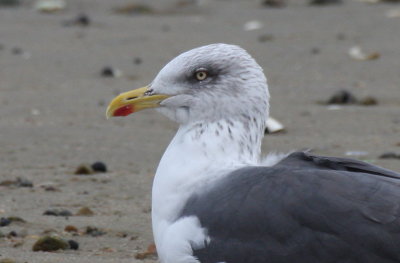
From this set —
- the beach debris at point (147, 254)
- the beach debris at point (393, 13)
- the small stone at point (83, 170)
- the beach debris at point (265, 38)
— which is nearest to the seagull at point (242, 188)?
the beach debris at point (147, 254)

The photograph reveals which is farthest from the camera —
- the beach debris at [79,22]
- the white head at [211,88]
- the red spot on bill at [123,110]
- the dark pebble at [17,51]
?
the beach debris at [79,22]

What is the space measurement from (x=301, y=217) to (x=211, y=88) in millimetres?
835

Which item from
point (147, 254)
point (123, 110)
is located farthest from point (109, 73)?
point (123, 110)

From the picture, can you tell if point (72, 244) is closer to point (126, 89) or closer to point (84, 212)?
point (84, 212)

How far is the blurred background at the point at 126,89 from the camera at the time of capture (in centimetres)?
603

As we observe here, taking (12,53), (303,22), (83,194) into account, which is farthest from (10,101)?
(303,22)

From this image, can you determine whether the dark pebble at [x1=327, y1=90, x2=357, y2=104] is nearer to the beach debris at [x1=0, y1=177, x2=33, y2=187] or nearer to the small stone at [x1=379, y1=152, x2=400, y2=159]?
the small stone at [x1=379, y1=152, x2=400, y2=159]

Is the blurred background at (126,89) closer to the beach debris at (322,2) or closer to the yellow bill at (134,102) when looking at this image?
the beach debris at (322,2)

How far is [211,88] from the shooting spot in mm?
4816

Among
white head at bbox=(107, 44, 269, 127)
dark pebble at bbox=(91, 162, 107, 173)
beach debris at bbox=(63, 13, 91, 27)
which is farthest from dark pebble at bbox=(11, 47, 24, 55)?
white head at bbox=(107, 44, 269, 127)

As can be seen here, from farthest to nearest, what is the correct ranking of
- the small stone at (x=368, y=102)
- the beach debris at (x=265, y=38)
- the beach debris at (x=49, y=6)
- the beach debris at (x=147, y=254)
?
the beach debris at (x=49, y=6), the beach debris at (x=265, y=38), the small stone at (x=368, y=102), the beach debris at (x=147, y=254)

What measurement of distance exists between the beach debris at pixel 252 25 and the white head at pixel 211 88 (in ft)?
25.6

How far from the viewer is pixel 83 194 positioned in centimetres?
648

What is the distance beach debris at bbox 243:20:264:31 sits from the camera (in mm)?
12664
